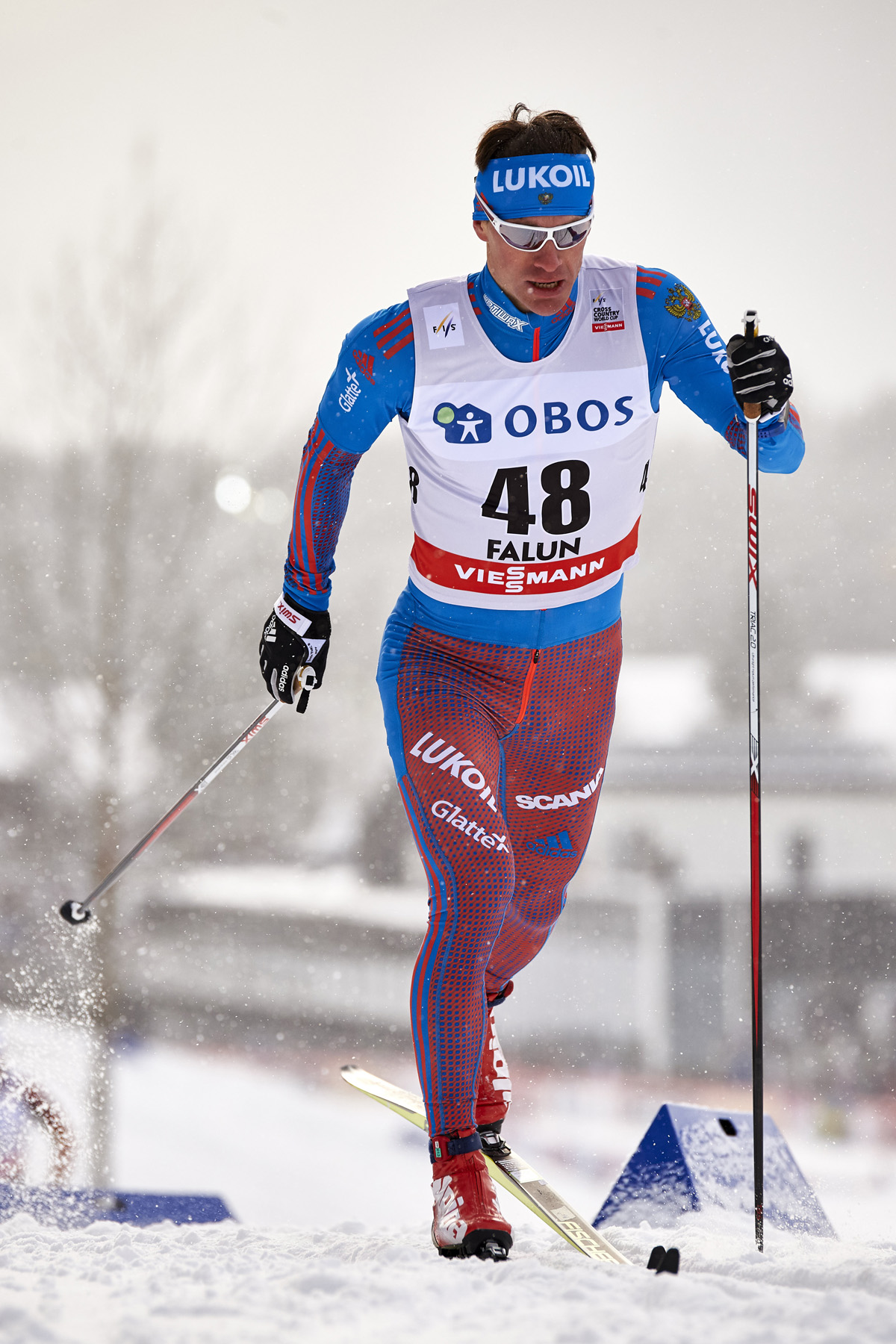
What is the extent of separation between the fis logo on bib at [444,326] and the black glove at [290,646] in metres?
0.55

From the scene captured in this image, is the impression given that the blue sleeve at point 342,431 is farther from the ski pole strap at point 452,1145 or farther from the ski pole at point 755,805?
the ski pole strap at point 452,1145

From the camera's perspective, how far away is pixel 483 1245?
59.3 inches

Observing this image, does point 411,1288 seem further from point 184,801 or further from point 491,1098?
point 184,801

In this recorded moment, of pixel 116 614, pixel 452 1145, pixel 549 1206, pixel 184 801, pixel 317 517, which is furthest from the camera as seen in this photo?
pixel 116 614

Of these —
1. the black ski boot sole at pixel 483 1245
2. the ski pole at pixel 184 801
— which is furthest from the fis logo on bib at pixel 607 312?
the black ski boot sole at pixel 483 1245

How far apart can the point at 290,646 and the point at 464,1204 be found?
1.02 meters

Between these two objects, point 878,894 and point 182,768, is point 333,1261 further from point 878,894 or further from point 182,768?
point 878,894

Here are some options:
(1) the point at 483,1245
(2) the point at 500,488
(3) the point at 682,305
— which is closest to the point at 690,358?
(3) the point at 682,305

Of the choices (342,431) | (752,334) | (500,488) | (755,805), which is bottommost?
(755,805)

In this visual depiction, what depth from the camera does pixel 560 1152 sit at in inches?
256

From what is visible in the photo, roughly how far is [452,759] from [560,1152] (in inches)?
218

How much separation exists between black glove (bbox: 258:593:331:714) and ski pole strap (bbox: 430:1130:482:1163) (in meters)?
0.82

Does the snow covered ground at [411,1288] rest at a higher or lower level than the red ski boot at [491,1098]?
lower

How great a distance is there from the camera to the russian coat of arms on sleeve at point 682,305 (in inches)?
74.5
